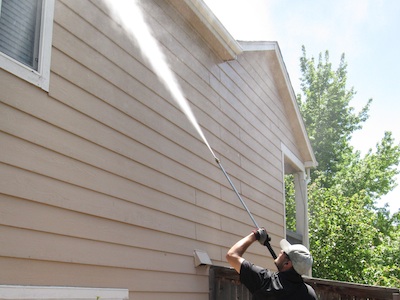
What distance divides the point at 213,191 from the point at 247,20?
16.1 ft

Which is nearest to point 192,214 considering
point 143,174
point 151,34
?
point 143,174

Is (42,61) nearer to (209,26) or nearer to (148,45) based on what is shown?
(148,45)

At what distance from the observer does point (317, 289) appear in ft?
18.7

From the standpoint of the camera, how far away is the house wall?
323cm

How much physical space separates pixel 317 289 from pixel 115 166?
3.00 metres

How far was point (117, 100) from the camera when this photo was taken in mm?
4387

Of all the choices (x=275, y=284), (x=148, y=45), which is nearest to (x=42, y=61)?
(x=148, y=45)

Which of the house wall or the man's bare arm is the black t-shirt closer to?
the man's bare arm

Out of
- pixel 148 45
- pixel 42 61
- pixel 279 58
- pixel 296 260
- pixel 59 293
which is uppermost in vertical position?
pixel 279 58

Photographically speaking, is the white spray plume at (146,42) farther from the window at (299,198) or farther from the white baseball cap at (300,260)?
the window at (299,198)

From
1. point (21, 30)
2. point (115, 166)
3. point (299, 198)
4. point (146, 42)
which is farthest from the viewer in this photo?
point (299, 198)

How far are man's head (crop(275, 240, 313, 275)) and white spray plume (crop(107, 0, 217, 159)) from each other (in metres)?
1.57

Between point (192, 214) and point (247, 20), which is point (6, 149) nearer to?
point (192, 214)

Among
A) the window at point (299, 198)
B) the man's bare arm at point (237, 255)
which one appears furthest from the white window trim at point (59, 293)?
the window at point (299, 198)
